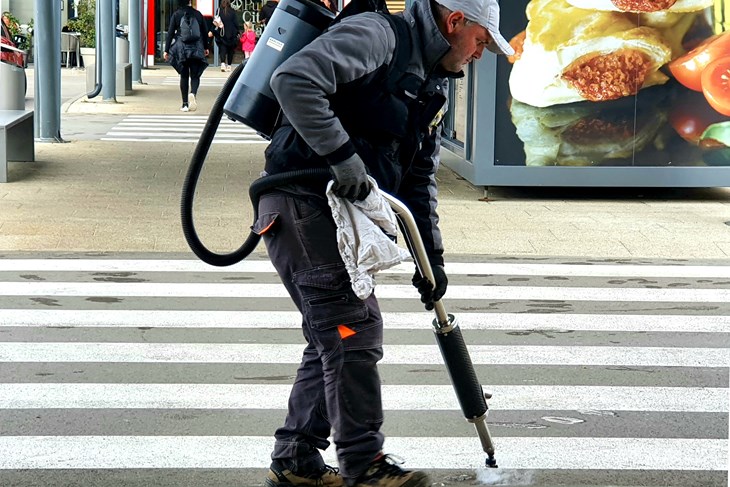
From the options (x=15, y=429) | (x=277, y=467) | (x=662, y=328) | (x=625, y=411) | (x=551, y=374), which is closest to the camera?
(x=277, y=467)

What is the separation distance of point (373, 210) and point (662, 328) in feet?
11.8

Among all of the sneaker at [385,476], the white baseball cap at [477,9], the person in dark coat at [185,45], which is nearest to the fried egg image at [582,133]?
the white baseball cap at [477,9]

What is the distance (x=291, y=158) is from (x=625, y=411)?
222 centimetres

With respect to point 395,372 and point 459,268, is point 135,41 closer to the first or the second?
point 459,268

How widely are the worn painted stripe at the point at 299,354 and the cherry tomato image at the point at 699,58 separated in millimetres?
5385

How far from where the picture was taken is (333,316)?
3.69 m

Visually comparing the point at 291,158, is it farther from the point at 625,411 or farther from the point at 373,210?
the point at 625,411

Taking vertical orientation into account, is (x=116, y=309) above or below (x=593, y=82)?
below

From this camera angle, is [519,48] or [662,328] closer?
[662,328]

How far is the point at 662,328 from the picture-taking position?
6793mm

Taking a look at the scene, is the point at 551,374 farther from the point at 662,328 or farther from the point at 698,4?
the point at 698,4

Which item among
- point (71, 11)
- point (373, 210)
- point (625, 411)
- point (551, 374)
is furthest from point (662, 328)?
point (71, 11)

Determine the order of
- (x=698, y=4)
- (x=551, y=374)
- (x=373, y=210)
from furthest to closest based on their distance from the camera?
(x=698, y=4) → (x=551, y=374) → (x=373, y=210)

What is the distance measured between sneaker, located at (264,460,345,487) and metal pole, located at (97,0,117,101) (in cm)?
1769
